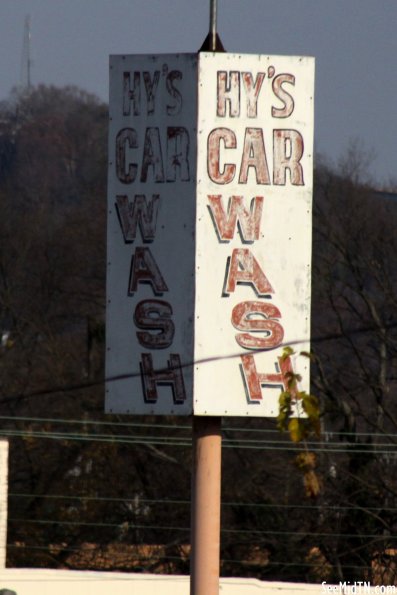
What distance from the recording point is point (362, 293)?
81.6ft

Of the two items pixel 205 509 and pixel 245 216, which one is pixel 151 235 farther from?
pixel 205 509

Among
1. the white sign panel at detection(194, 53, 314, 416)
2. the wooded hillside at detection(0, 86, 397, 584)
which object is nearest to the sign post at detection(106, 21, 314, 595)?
A: the white sign panel at detection(194, 53, 314, 416)

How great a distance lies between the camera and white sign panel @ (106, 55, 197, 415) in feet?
20.2

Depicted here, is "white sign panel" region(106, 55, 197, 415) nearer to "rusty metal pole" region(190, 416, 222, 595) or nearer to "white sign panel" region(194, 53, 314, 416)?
"white sign panel" region(194, 53, 314, 416)

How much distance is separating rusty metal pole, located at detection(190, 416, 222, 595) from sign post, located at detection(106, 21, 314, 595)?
0.05 feet

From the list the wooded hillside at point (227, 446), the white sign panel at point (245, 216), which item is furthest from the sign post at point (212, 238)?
the wooded hillside at point (227, 446)

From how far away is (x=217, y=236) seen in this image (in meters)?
6.16

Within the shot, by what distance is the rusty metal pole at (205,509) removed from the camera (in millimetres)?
6273

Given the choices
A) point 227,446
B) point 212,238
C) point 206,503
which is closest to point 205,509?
point 206,503

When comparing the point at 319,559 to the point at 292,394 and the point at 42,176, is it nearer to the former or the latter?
the point at 292,394

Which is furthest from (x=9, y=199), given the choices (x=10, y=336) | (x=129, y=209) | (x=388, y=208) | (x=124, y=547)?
(x=129, y=209)

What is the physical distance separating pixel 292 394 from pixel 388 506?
57.5 ft

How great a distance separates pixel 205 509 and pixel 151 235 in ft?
4.57

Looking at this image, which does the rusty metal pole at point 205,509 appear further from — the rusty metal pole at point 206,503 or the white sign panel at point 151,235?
the white sign panel at point 151,235
